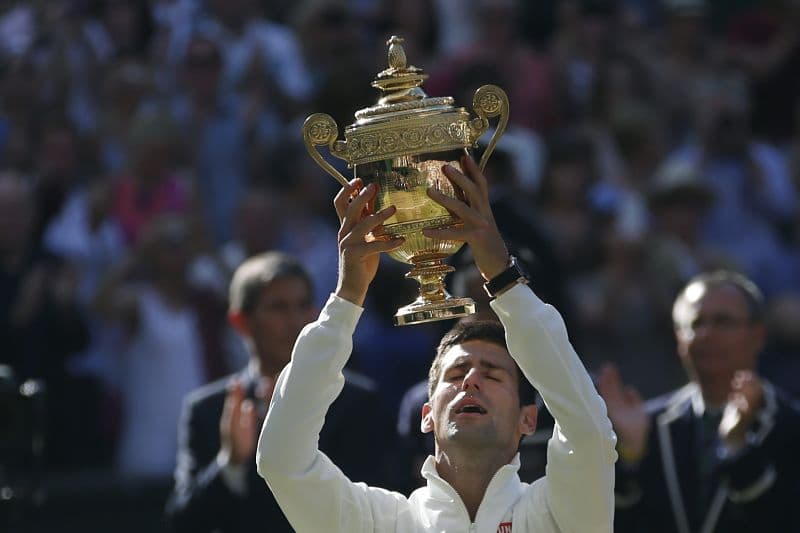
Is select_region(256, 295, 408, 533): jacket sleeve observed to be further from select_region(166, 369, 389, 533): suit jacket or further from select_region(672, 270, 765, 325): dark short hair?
select_region(672, 270, 765, 325): dark short hair

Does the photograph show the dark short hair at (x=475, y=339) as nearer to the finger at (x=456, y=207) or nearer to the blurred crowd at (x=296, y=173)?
the finger at (x=456, y=207)

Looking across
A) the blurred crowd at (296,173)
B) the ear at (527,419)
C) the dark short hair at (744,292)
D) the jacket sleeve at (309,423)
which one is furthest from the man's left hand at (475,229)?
the blurred crowd at (296,173)

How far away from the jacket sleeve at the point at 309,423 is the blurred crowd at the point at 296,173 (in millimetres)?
3437

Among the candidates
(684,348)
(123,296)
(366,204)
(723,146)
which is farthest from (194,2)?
(366,204)

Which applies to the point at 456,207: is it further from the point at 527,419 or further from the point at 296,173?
the point at 296,173

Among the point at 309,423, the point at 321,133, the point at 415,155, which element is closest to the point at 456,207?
the point at 415,155

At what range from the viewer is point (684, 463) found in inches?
283

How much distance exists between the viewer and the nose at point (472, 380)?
523cm

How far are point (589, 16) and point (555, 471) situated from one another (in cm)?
748

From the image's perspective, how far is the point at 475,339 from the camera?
5.41m

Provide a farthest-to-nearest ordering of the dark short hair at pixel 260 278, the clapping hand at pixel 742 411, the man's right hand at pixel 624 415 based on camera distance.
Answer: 1. the dark short hair at pixel 260 278
2. the clapping hand at pixel 742 411
3. the man's right hand at pixel 624 415

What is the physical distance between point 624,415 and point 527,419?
4.34ft

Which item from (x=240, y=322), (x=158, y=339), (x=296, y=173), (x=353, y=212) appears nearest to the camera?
(x=353, y=212)

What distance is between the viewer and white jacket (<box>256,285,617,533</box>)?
195 inches
